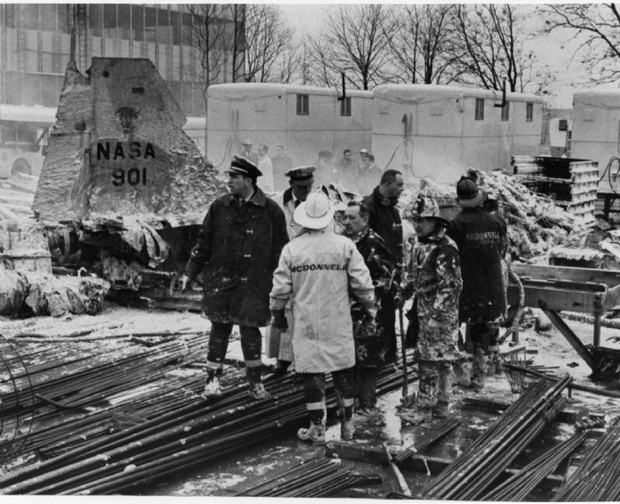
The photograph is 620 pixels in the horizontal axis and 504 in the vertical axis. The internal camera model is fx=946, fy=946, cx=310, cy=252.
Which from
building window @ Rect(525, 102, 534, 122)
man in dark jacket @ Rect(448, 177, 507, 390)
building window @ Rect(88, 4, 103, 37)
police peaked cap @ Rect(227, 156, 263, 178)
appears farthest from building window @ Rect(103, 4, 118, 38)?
man in dark jacket @ Rect(448, 177, 507, 390)

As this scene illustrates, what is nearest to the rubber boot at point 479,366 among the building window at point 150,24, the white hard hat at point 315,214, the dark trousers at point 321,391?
the dark trousers at point 321,391

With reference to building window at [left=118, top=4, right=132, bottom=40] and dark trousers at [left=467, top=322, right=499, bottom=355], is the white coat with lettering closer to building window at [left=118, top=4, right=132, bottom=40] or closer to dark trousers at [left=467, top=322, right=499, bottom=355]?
dark trousers at [left=467, top=322, right=499, bottom=355]

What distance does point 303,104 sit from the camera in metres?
21.0

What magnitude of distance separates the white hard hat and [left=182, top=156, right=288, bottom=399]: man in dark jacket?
0.91 metres

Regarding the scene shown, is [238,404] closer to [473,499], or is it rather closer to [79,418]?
[79,418]

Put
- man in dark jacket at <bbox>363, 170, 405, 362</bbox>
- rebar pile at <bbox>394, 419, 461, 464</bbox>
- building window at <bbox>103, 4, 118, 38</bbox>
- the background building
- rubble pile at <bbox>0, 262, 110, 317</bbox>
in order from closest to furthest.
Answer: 1. rebar pile at <bbox>394, 419, 461, 464</bbox>
2. man in dark jacket at <bbox>363, 170, 405, 362</bbox>
3. rubble pile at <bbox>0, 262, 110, 317</bbox>
4. building window at <bbox>103, 4, 118, 38</bbox>
5. the background building

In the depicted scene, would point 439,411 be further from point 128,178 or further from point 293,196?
point 128,178

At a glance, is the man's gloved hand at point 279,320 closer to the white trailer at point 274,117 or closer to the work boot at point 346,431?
the work boot at point 346,431

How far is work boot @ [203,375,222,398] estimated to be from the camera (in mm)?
7090

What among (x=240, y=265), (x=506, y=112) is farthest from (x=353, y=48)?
(x=240, y=265)

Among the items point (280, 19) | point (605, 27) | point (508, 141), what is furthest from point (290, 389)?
point (508, 141)

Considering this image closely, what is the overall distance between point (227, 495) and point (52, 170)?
661 cm

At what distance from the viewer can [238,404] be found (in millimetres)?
6949

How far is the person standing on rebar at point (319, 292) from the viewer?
20.6 feet
